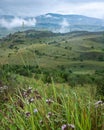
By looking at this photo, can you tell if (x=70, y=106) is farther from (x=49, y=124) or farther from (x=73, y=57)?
(x=73, y=57)

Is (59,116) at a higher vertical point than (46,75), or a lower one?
higher

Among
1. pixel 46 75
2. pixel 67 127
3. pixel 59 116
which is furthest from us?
pixel 46 75

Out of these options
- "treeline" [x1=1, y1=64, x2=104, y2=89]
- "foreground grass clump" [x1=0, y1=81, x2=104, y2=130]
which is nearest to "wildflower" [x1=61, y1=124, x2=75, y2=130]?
"foreground grass clump" [x1=0, y1=81, x2=104, y2=130]

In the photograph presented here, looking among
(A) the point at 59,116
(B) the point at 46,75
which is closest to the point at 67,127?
(A) the point at 59,116

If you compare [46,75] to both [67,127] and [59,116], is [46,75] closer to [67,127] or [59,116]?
[59,116]

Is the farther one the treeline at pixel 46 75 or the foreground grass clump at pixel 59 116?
the treeline at pixel 46 75

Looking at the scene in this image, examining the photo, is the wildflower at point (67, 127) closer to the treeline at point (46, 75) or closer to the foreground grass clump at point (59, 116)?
the foreground grass clump at point (59, 116)

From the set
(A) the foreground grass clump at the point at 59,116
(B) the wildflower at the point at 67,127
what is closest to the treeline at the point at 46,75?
(A) the foreground grass clump at the point at 59,116

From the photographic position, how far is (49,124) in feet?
10.4

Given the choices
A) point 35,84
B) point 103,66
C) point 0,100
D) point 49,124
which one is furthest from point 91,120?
point 103,66

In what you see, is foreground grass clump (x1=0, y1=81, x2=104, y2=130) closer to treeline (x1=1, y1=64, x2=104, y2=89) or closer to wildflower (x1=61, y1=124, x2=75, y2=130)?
wildflower (x1=61, y1=124, x2=75, y2=130)

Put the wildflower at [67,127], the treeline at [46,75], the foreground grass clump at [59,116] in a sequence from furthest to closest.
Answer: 1. the treeline at [46,75]
2. the foreground grass clump at [59,116]
3. the wildflower at [67,127]

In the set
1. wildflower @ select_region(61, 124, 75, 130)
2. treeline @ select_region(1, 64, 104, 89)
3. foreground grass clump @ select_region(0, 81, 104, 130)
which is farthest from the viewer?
treeline @ select_region(1, 64, 104, 89)

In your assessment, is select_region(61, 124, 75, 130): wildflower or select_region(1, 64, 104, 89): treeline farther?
select_region(1, 64, 104, 89): treeline
